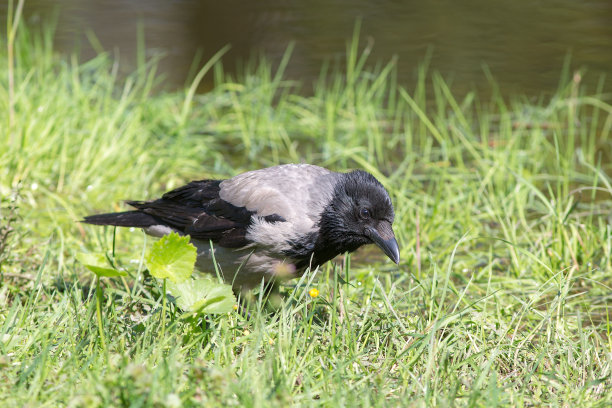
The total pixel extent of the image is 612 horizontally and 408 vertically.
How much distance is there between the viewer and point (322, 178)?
4047mm

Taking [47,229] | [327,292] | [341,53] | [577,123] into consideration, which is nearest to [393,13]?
[341,53]

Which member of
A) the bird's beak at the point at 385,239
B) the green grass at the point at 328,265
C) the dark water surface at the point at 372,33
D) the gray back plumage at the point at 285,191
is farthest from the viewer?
the dark water surface at the point at 372,33

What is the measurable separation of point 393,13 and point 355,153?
5.19 meters

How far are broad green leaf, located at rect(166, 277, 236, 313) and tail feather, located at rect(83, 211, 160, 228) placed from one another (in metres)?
1.21

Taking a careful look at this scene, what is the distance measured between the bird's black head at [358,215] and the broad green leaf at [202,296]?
818 millimetres

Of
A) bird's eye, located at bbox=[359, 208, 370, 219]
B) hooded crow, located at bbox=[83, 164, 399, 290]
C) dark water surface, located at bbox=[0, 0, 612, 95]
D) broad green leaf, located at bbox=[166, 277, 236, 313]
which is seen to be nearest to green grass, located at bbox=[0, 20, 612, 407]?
broad green leaf, located at bbox=[166, 277, 236, 313]

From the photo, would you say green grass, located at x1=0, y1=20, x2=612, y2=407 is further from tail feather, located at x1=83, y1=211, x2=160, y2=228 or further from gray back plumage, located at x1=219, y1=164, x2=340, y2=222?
gray back plumage, located at x1=219, y1=164, x2=340, y2=222

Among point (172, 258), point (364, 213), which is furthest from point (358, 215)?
point (172, 258)

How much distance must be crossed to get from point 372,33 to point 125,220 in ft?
20.2

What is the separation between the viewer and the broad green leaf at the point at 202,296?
3154mm

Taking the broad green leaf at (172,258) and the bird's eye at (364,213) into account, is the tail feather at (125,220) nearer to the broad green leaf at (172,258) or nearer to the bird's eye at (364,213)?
the bird's eye at (364,213)

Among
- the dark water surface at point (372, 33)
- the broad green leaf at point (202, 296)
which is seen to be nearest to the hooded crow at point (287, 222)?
the broad green leaf at point (202, 296)

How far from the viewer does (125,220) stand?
4.43 meters

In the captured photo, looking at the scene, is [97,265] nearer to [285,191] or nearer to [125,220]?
[285,191]
